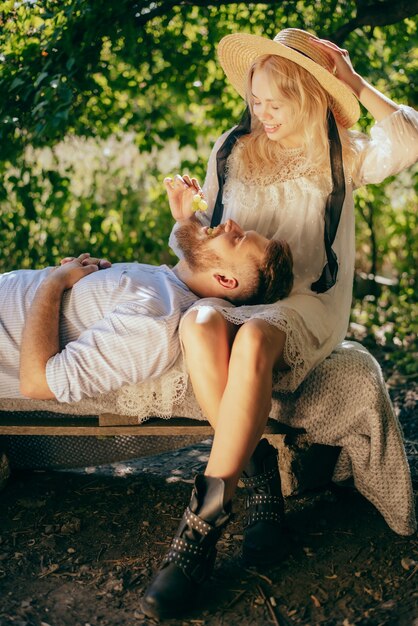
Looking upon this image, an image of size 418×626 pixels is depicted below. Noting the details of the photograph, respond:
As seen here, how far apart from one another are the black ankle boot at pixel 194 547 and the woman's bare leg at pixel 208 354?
30cm

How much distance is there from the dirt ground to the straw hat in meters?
1.56

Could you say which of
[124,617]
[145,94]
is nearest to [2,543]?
[124,617]

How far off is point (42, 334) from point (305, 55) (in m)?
1.52

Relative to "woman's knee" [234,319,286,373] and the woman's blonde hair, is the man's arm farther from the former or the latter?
the woman's blonde hair

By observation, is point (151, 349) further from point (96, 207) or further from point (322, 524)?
point (96, 207)

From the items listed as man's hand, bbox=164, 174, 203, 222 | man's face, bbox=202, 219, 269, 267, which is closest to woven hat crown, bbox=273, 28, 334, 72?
man's hand, bbox=164, 174, 203, 222

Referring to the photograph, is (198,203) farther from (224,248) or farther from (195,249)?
(224,248)

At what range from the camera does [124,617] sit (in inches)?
106

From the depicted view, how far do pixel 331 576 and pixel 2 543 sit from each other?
1.21m

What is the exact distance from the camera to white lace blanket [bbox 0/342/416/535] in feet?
10.2

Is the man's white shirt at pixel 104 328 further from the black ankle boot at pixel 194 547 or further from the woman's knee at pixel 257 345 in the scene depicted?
the black ankle boot at pixel 194 547

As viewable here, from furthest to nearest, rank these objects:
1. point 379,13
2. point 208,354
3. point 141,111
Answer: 1. point 141,111
2. point 379,13
3. point 208,354

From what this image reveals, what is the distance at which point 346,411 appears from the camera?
319 centimetres

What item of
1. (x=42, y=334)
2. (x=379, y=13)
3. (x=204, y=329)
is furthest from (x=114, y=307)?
(x=379, y=13)
